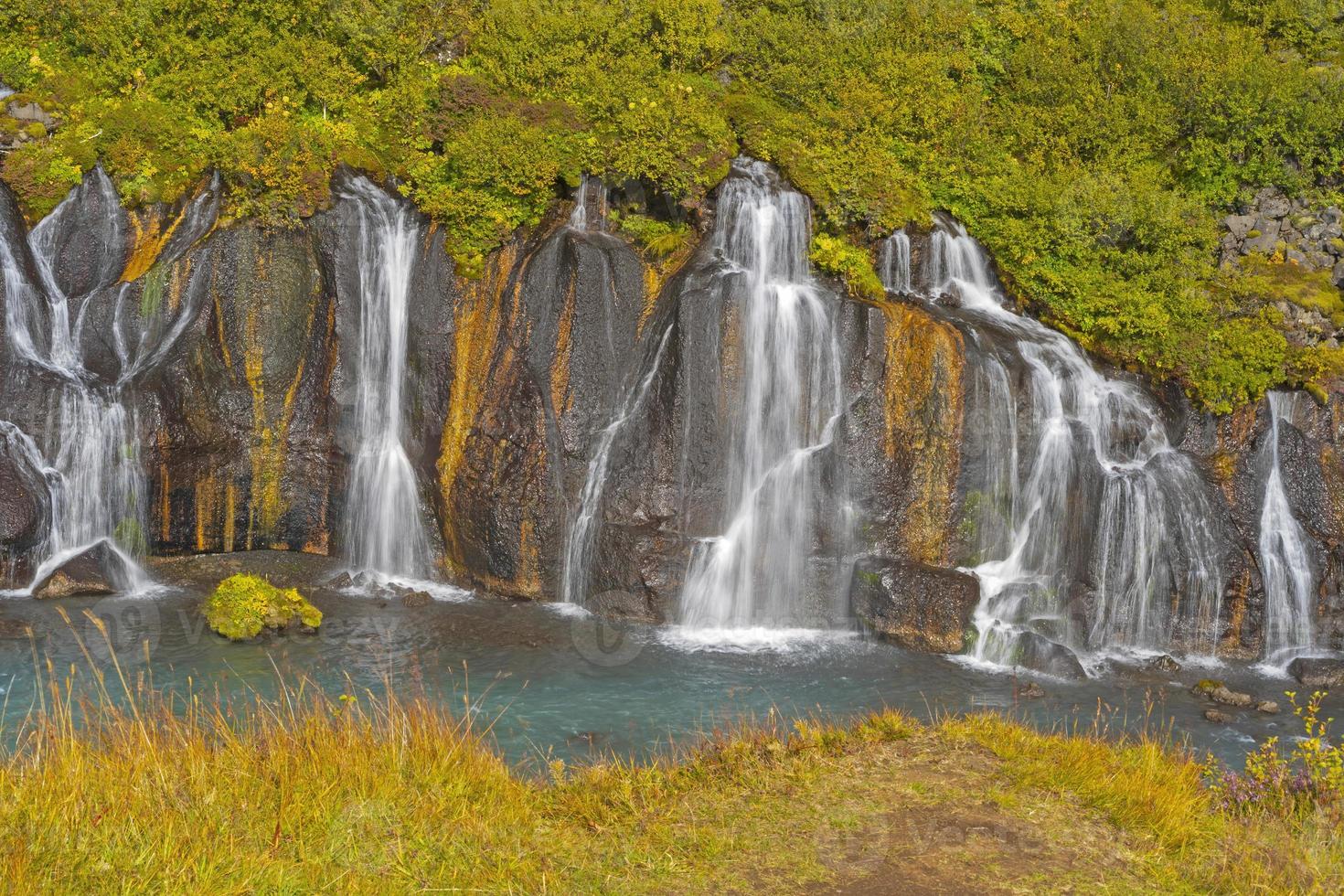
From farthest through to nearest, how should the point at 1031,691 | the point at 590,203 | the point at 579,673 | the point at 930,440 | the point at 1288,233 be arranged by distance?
the point at 1288,233
the point at 590,203
the point at 930,440
the point at 579,673
the point at 1031,691

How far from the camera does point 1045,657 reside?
50.2 ft

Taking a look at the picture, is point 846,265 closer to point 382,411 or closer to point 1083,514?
point 1083,514

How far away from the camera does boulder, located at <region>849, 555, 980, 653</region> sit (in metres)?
15.8

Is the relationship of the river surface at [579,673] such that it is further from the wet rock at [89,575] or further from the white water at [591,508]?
the white water at [591,508]

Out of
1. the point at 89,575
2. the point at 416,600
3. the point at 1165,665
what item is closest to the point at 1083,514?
the point at 1165,665

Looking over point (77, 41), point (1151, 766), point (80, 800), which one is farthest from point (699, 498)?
point (77, 41)

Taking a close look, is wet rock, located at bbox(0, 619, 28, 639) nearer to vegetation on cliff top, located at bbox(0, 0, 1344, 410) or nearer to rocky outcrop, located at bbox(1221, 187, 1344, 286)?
vegetation on cliff top, located at bbox(0, 0, 1344, 410)

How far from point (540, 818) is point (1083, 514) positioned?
39.6 ft

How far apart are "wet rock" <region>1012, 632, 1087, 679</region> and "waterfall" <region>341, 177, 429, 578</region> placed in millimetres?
9653

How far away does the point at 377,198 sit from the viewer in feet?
63.1

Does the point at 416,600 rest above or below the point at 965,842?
above

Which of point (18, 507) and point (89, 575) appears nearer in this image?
point (18, 507)

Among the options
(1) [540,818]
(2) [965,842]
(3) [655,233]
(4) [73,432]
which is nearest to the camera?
(2) [965,842]

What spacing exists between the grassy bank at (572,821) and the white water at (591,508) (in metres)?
8.73
